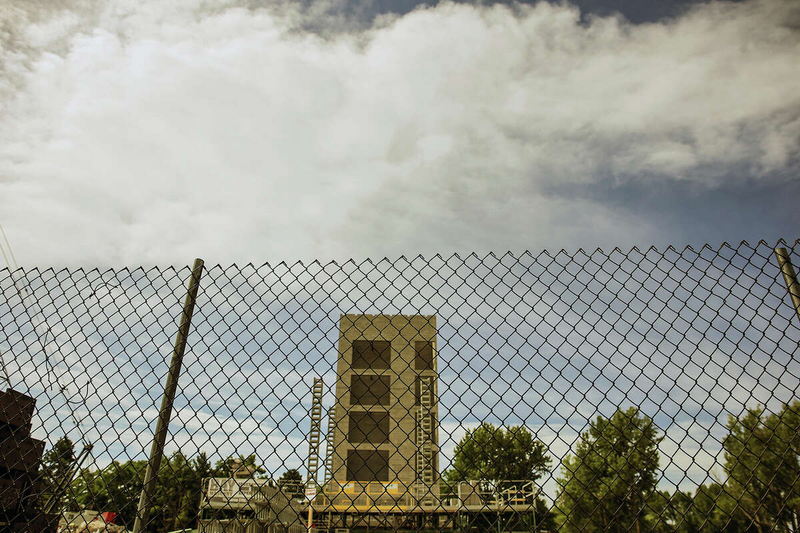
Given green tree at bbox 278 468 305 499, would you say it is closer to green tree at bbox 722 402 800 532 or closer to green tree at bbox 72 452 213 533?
green tree at bbox 72 452 213 533

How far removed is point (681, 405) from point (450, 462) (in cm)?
168

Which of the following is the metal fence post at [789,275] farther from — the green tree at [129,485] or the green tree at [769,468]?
the green tree at [129,485]

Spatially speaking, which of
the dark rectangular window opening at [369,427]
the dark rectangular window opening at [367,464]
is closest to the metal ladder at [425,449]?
the dark rectangular window opening at [367,464]

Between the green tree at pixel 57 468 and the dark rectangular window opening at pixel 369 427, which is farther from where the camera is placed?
the dark rectangular window opening at pixel 369 427

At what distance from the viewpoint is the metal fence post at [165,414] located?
296cm

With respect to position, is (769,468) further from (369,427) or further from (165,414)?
(369,427)

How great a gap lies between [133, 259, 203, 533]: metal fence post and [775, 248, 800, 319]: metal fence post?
14.7 feet

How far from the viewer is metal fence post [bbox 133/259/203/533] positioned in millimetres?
2959

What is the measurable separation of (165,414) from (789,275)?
466cm

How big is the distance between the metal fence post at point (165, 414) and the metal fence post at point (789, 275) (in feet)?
14.7

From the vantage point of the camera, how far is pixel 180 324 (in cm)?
334

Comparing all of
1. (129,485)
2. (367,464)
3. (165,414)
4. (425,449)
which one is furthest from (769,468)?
(367,464)

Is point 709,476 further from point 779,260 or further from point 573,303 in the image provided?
point 779,260

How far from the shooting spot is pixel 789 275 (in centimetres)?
327
